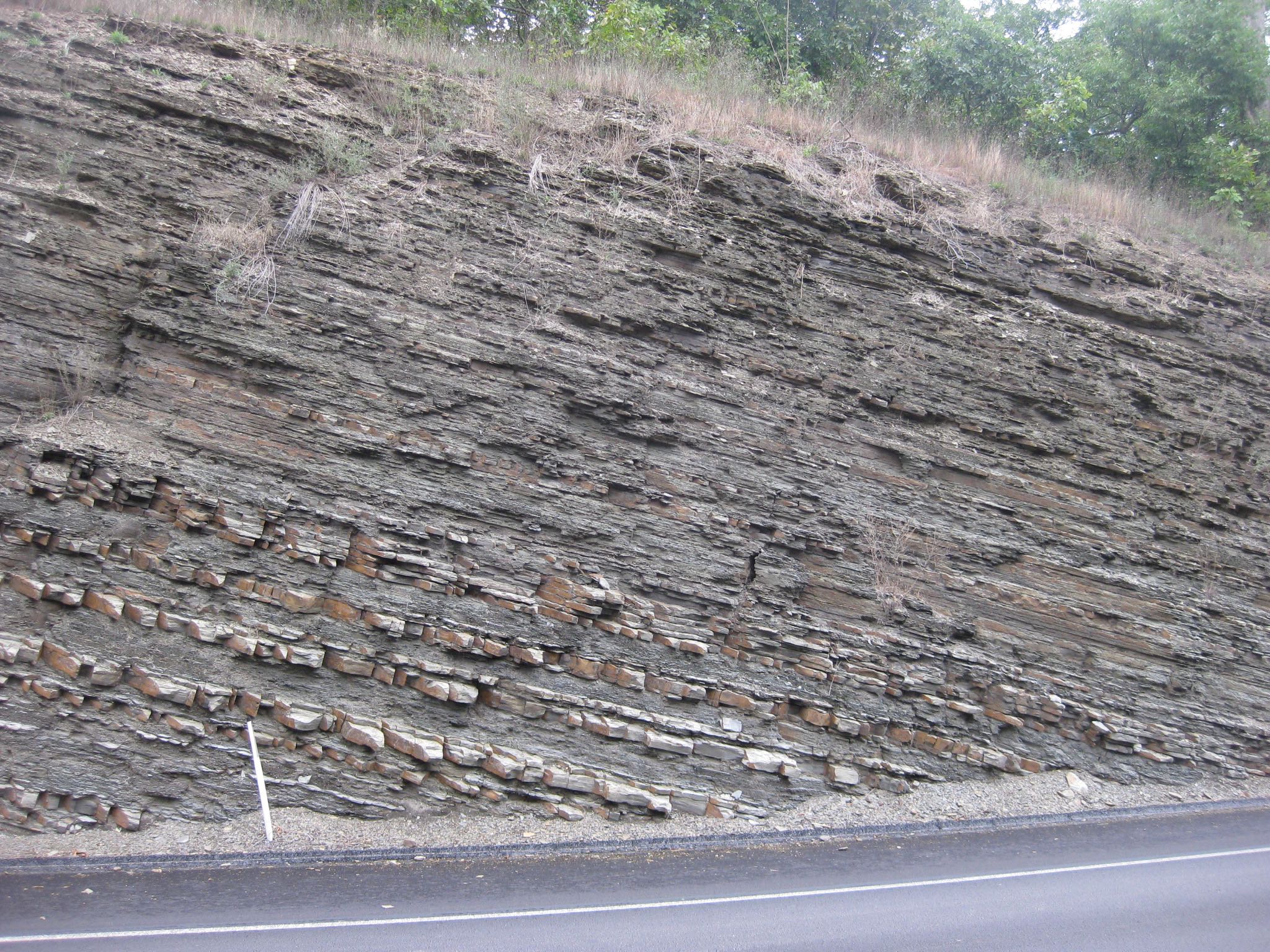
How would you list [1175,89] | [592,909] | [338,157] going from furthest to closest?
[1175,89] < [338,157] < [592,909]

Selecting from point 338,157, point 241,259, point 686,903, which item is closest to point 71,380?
point 241,259

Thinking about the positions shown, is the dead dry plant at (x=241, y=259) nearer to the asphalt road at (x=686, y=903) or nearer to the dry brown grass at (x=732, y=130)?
the dry brown grass at (x=732, y=130)

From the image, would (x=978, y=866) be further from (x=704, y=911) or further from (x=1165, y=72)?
(x=1165, y=72)

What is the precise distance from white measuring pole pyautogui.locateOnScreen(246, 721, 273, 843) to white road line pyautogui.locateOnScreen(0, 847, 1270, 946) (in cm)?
115

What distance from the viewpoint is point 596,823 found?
695 centimetres

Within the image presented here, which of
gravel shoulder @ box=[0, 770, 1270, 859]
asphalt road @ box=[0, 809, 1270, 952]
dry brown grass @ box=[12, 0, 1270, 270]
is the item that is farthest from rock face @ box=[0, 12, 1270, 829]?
asphalt road @ box=[0, 809, 1270, 952]

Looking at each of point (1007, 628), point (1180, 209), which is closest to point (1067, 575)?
point (1007, 628)

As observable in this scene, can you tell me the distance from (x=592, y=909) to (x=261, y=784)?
111 inches

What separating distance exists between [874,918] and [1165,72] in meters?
16.8

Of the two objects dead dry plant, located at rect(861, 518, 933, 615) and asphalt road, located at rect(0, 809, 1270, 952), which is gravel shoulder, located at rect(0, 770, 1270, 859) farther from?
dead dry plant, located at rect(861, 518, 933, 615)

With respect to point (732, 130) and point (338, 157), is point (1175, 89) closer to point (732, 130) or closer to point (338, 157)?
point (732, 130)

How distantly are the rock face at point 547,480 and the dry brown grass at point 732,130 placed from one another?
0.40 meters

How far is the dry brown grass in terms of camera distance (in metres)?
9.88

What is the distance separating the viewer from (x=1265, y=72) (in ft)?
49.0
